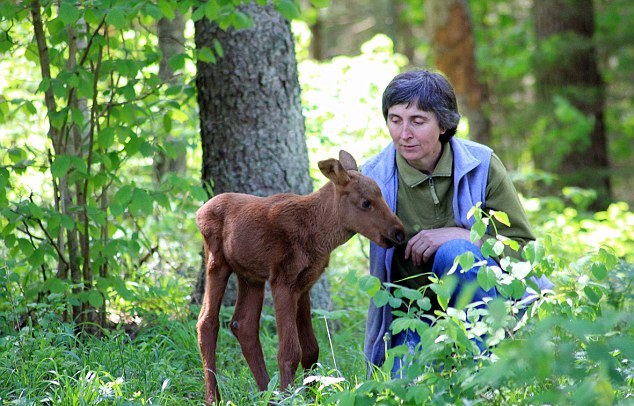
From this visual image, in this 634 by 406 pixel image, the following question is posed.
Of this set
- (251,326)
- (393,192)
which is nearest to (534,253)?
(393,192)

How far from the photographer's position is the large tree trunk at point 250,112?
543 centimetres

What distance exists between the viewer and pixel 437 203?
4.32 m

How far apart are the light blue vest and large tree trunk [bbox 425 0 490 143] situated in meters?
7.83

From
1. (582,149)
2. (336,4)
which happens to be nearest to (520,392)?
(582,149)

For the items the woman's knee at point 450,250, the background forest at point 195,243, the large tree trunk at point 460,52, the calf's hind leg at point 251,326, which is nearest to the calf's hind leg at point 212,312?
the calf's hind leg at point 251,326

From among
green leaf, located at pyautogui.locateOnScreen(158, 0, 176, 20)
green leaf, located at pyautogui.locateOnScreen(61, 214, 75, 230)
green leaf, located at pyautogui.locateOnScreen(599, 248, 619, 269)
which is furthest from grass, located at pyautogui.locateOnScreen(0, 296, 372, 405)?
green leaf, located at pyautogui.locateOnScreen(158, 0, 176, 20)

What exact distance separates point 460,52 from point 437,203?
27.3 ft

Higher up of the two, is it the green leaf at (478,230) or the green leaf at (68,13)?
the green leaf at (68,13)

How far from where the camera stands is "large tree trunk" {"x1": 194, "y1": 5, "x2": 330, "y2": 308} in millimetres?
5430

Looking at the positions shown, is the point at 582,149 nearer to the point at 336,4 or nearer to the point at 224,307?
the point at 224,307

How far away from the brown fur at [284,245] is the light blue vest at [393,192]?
1.88 feet

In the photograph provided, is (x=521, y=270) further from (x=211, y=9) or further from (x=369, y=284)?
(x=211, y=9)

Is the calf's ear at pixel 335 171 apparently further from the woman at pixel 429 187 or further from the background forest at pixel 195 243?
the woman at pixel 429 187

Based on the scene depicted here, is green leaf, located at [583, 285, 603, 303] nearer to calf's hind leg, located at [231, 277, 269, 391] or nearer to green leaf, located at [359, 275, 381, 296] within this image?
green leaf, located at [359, 275, 381, 296]
